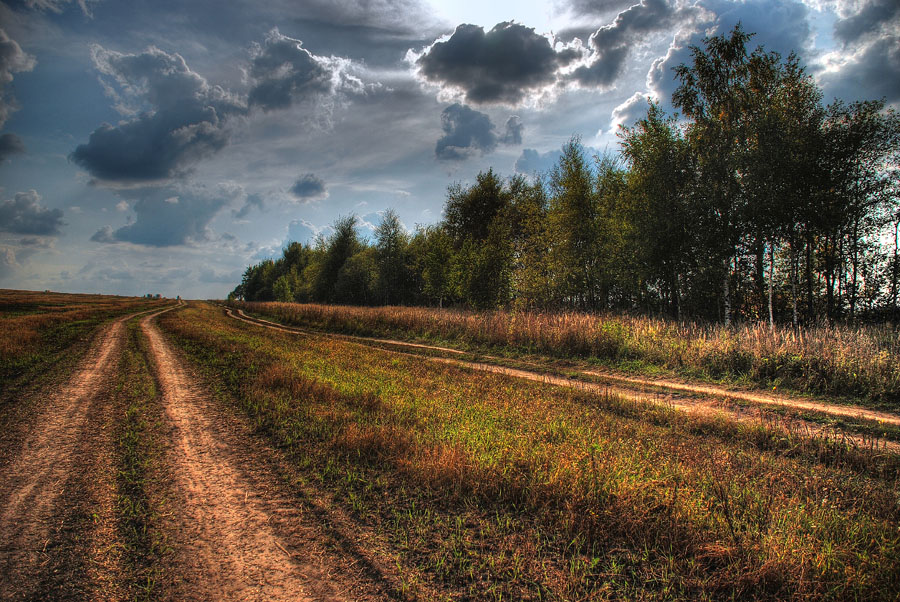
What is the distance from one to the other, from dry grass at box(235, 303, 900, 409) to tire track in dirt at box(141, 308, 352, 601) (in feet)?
38.8

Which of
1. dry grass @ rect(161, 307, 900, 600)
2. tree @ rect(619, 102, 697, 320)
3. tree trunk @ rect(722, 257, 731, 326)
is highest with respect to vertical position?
tree @ rect(619, 102, 697, 320)

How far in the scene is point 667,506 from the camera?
371 centimetres

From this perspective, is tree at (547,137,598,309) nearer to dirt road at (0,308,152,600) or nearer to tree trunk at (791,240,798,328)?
tree trunk at (791,240,798,328)

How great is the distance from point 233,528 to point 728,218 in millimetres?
22787

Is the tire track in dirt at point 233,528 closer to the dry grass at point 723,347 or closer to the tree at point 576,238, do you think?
the dry grass at point 723,347

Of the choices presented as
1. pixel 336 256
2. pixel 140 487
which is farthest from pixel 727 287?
pixel 336 256

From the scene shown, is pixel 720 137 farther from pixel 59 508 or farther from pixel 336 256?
pixel 336 256

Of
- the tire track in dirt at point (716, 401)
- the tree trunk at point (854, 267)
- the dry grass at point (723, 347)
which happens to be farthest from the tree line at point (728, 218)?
the tire track in dirt at point (716, 401)

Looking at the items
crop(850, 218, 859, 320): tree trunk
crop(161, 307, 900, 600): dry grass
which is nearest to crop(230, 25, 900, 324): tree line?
crop(850, 218, 859, 320): tree trunk

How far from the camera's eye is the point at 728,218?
1822 cm

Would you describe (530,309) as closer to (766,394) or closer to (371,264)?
(766,394)

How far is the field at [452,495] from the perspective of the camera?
2.92 metres

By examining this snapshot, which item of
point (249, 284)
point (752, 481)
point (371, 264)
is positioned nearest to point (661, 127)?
point (752, 481)

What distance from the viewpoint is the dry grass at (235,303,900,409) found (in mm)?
9000
